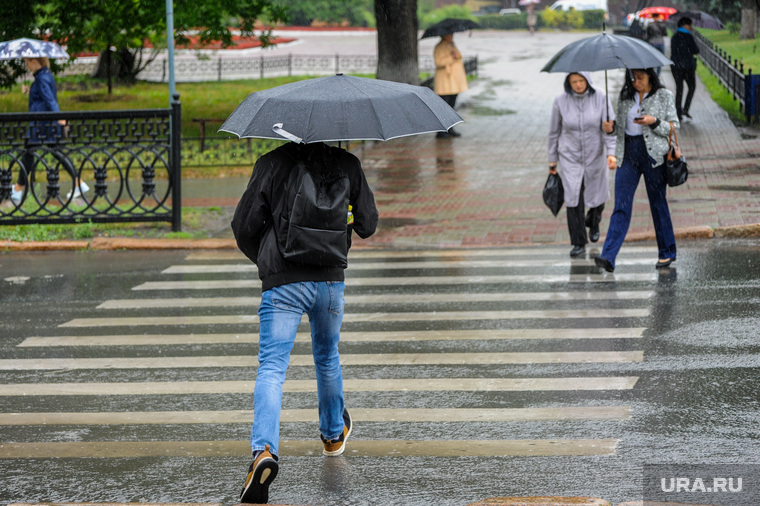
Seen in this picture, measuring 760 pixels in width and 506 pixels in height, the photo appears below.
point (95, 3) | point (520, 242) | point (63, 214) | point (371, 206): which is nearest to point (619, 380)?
point (371, 206)

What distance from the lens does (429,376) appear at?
21.4ft

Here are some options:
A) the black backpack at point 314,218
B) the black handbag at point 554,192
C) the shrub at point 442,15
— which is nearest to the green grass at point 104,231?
the black handbag at point 554,192

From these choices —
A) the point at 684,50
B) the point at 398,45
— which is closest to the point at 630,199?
the point at 684,50

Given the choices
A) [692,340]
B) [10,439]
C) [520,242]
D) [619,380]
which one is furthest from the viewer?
[520,242]

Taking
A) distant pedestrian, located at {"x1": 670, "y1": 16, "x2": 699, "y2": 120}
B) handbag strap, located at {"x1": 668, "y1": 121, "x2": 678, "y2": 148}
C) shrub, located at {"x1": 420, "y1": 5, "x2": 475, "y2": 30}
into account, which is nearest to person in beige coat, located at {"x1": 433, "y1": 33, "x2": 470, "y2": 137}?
distant pedestrian, located at {"x1": 670, "y1": 16, "x2": 699, "y2": 120}

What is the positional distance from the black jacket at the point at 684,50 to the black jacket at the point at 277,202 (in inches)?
667

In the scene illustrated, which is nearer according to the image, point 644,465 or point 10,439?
point 644,465

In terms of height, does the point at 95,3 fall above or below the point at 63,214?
above

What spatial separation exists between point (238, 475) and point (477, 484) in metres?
1.18

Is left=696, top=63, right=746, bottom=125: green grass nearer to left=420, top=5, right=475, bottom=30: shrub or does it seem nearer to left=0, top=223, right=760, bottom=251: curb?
left=0, top=223, right=760, bottom=251: curb

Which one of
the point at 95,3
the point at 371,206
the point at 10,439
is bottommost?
the point at 10,439

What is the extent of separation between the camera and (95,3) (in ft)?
66.1

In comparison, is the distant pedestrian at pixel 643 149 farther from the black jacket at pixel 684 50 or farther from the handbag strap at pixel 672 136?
the black jacket at pixel 684 50

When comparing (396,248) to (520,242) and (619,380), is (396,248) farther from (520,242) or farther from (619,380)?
(619,380)
